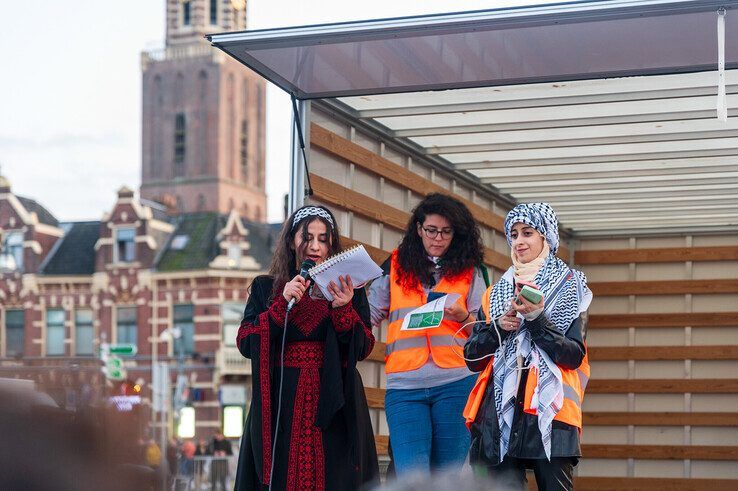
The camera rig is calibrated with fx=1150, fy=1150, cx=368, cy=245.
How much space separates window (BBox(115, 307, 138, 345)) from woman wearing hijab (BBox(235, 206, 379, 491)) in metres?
44.9

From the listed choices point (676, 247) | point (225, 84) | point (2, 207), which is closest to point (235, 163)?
point (225, 84)

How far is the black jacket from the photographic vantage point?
3760mm

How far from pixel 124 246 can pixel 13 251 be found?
5.04m

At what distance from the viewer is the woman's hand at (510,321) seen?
12.7 ft

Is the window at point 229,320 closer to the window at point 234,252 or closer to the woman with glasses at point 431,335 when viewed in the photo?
the window at point 234,252

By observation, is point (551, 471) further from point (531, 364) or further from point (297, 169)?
point (297, 169)

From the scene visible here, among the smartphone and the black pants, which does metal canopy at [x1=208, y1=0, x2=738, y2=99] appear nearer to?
the smartphone

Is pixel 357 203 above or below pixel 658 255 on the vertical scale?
above

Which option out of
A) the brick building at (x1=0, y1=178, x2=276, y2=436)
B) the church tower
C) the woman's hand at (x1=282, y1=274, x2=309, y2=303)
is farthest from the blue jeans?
the church tower

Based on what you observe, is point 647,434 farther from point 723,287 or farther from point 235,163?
point 235,163

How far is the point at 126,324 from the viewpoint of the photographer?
48406 mm

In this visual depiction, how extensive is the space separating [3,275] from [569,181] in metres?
44.9

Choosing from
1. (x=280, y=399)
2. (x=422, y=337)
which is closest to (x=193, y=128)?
(x=422, y=337)

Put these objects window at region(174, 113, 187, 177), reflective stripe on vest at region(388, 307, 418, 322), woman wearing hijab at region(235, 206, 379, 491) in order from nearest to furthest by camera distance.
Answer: woman wearing hijab at region(235, 206, 379, 491) < reflective stripe on vest at region(388, 307, 418, 322) < window at region(174, 113, 187, 177)
